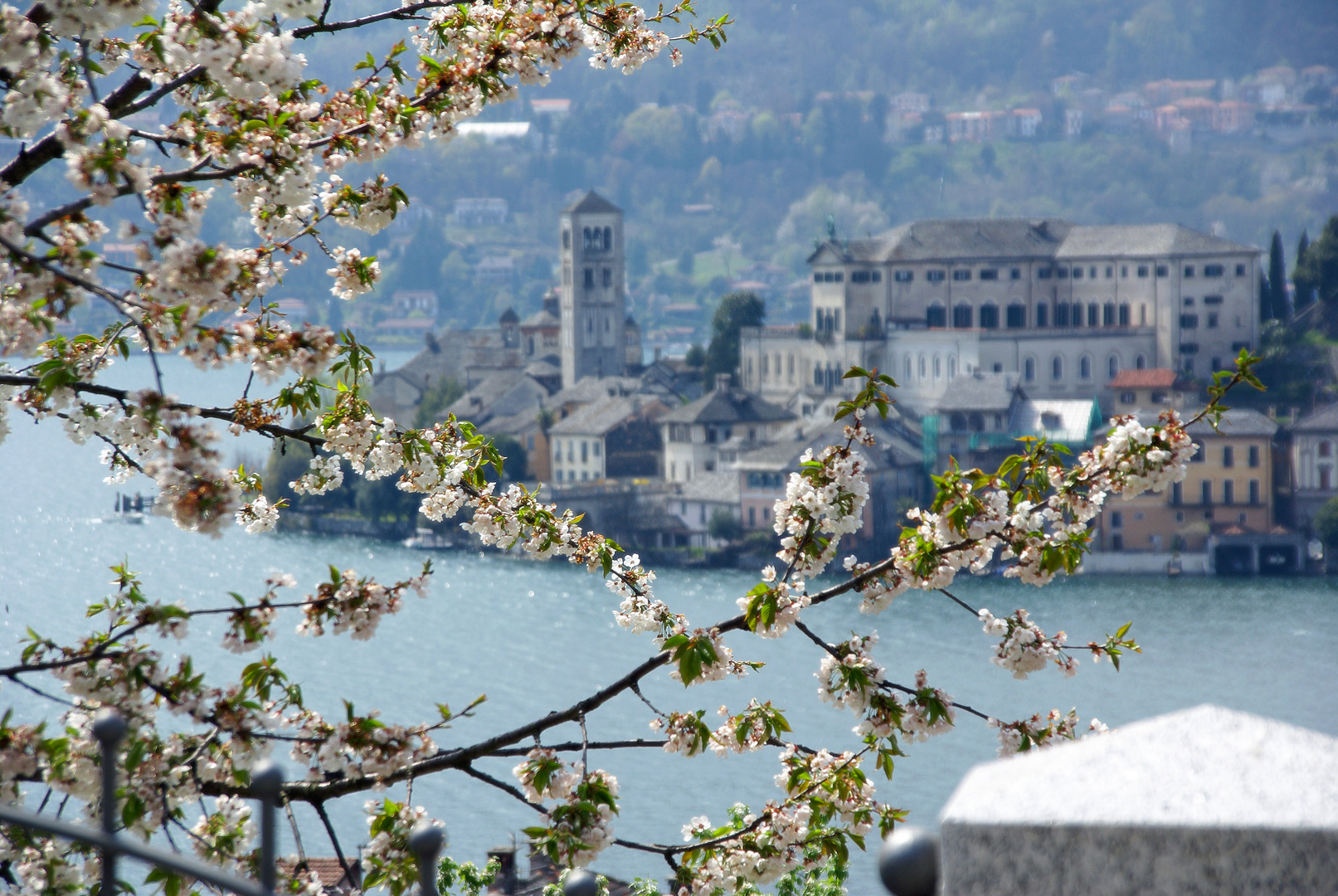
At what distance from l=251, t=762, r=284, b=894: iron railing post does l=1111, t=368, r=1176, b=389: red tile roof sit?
59.5 metres

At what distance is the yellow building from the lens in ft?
165

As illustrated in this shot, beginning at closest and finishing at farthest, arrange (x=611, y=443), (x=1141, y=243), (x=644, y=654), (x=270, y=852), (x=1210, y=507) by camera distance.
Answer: (x=270, y=852), (x=644, y=654), (x=1210, y=507), (x=611, y=443), (x=1141, y=243)

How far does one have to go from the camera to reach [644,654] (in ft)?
127

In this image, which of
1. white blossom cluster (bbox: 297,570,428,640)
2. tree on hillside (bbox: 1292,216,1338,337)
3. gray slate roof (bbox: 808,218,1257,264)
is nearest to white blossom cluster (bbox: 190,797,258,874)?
white blossom cluster (bbox: 297,570,428,640)

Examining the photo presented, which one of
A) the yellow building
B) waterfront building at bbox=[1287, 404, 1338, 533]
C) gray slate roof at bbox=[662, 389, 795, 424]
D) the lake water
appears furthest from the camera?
gray slate roof at bbox=[662, 389, 795, 424]

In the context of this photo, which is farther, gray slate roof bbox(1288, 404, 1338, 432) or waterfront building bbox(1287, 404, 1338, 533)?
gray slate roof bbox(1288, 404, 1338, 432)

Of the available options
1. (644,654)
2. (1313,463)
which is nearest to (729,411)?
(1313,463)

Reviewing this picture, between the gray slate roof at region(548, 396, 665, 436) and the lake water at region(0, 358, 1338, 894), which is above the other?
the gray slate roof at region(548, 396, 665, 436)

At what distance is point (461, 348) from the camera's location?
277 feet

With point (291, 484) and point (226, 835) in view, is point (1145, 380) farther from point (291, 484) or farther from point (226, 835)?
point (226, 835)

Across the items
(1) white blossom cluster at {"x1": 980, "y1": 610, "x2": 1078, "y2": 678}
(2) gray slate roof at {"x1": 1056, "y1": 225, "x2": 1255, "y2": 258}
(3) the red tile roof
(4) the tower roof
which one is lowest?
(1) white blossom cluster at {"x1": 980, "y1": 610, "x2": 1078, "y2": 678}

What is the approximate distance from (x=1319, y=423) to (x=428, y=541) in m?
29.2

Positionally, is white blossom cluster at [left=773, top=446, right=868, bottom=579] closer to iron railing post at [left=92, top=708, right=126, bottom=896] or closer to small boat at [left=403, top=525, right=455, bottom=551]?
iron railing post at [left=92, top=708, right=126, bottom=896]

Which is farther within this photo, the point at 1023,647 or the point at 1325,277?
the point at 1325,277
